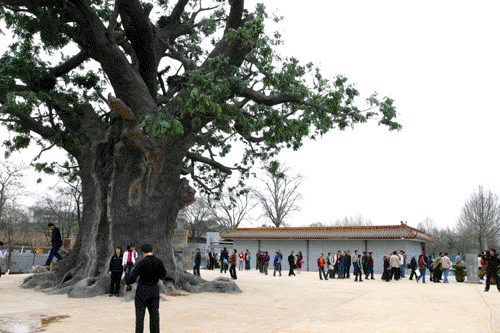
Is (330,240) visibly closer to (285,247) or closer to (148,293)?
(285,247)

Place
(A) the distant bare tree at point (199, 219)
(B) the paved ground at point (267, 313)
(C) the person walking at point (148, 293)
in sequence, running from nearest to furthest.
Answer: (C) the person walking at point (148, 293) → (B) the paved ground at point (267, 313) → (A) the distant bare tree at point (199, 219)

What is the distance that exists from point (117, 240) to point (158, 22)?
835 centimetres

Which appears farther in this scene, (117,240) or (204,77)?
(117,240)

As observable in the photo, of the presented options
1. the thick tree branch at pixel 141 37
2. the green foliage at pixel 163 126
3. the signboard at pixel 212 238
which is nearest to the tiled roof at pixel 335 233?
the signboard at pixel 212 238

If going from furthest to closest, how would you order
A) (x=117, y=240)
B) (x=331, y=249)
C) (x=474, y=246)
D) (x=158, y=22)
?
1. (x=474, y=246)
2. (x=331, y=249)
3. (x=158, y=22)
4. (x=117, y=240)

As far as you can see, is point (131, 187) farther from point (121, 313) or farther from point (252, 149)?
point (252, 149)

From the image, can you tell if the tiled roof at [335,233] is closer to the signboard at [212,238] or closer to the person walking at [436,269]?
the signboard at [212,238]

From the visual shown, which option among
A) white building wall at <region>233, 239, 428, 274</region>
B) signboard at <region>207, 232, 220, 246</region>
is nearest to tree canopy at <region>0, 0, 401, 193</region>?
white building wall at <region>233, 239, 428, 274</region>

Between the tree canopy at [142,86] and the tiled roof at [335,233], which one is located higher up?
the tree canopy at [142,86]

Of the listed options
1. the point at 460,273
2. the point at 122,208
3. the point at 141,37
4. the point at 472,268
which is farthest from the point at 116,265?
the point at 460,273

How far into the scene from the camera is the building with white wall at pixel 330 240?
89.2 ft

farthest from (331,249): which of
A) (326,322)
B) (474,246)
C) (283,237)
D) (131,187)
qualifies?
(474,246)

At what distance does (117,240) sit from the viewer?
35.9 feet

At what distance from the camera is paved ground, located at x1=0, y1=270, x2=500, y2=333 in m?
6.34
